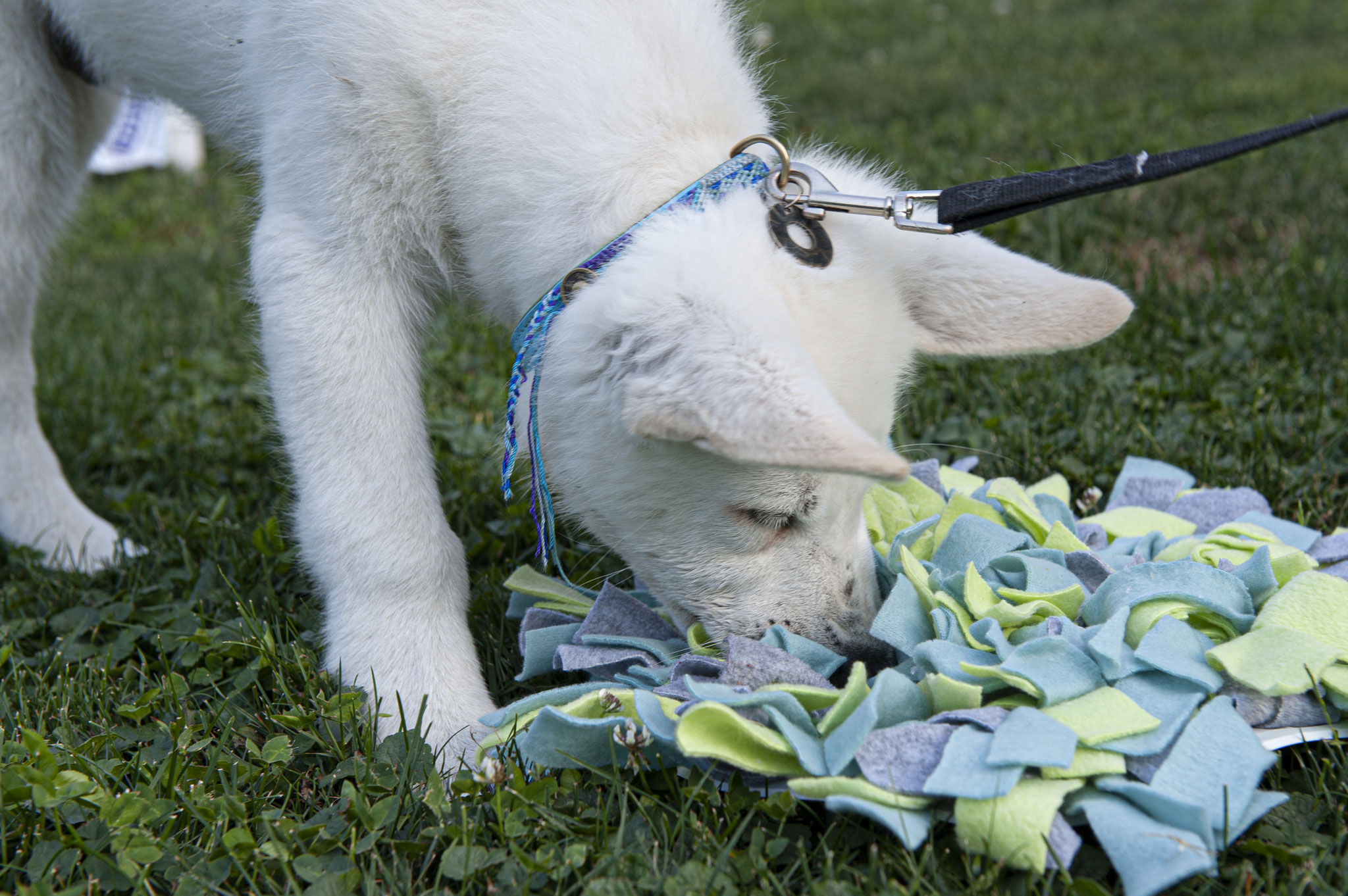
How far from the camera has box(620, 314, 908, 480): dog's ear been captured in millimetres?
1475

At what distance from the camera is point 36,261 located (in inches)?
124

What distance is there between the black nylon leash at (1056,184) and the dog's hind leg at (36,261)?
2.34 meters

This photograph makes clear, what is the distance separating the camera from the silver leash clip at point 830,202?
2.05m

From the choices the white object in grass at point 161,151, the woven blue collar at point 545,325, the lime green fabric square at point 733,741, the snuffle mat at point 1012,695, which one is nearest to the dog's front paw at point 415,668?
the snuffle mat at point 1012,695

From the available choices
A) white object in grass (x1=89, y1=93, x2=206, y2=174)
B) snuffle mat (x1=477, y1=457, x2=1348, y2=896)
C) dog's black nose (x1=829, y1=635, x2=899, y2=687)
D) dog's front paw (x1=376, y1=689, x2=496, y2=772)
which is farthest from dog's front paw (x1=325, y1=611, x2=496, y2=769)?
white object in grass (x1=89, y1=93, x2=206, y2=174)

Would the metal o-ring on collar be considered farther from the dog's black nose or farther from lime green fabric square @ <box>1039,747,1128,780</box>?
lime green fabric square @ <box>1039,747,1128,780</box>

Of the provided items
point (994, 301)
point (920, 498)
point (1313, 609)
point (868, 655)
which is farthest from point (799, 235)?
point (1313, 609)

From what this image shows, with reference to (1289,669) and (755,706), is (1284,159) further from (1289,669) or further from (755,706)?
(755,706)

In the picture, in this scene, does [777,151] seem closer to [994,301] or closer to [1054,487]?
[994,301]

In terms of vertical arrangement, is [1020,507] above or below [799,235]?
below

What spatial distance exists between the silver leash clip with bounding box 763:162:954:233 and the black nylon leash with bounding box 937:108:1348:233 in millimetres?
42

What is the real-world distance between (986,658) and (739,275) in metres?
0.79

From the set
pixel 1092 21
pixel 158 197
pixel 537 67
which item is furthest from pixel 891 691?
pixel 1092 21

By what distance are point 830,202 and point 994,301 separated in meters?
0.36
